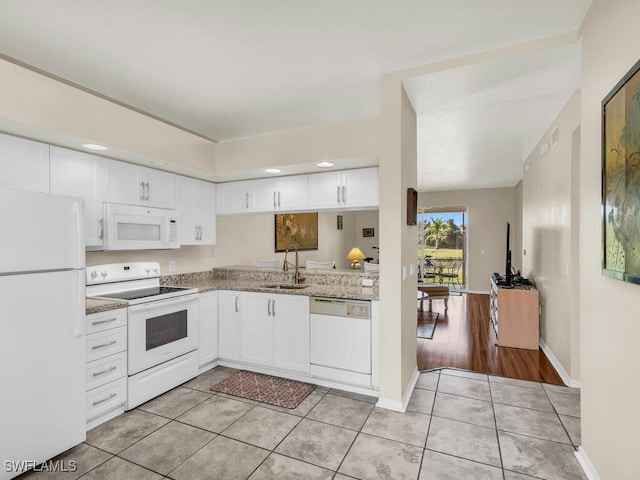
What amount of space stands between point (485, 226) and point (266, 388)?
732 cm

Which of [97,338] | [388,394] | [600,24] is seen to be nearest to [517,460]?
[388,394]

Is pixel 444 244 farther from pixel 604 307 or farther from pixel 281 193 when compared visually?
pixel 604 307

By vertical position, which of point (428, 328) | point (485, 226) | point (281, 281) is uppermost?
point (485, 226)

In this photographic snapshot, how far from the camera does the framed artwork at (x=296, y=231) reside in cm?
583

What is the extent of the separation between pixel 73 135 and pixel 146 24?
3.46 feet

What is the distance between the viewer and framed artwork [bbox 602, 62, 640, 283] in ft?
4.39

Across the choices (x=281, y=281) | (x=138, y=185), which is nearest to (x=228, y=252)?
(x=281, y=281)

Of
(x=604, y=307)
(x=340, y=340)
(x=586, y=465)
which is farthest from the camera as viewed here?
(x=340, y=340)

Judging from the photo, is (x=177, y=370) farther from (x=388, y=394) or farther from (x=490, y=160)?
(x=490, y=160)

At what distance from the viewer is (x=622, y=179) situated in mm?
1458

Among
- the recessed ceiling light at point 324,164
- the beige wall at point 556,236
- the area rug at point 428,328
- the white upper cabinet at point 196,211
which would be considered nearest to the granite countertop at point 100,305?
the white upper cabinet at point 196,211

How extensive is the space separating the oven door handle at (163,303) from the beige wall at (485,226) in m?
7.24

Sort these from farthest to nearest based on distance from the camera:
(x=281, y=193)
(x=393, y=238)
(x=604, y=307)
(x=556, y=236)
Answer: (x=281, y=193)
(x=556, y=236)
(x=393, y=238)
(x=604, y=307)

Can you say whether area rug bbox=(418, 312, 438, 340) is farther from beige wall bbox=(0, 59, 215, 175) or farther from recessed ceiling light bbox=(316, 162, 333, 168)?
beige wall bbox=(0, 59, 215, 175)
